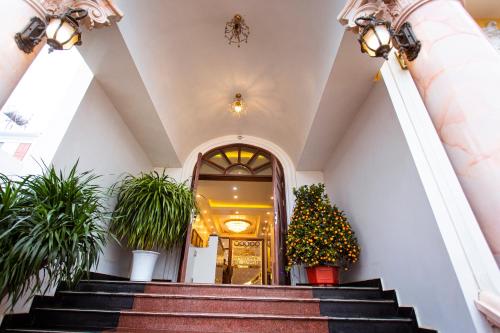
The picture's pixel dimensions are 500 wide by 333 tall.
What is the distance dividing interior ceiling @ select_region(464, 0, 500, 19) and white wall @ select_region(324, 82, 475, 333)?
1010 millimetres

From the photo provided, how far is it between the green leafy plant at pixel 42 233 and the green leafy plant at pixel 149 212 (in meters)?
1.16

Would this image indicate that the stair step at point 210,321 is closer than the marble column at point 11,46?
No

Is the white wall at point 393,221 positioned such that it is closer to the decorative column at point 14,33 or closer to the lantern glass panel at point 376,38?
the lantern glass panel at point 376,38

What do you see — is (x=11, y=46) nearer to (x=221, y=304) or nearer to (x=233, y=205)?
(x=221, y=304)

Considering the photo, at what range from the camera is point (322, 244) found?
2.96 m

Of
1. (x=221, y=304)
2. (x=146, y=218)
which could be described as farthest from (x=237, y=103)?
(x=221, y=304)

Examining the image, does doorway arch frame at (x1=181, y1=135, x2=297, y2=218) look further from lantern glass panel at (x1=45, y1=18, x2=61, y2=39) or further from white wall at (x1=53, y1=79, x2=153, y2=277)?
lantern glass panel at (x1=45, y1=18, x2=61, y2=39)

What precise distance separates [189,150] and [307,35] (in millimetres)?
2901

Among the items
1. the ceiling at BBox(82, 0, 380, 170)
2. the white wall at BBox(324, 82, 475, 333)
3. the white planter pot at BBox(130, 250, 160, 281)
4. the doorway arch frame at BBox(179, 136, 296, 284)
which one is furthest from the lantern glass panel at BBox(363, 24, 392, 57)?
the white planter pot at BBox(130, 250, 160, 281)

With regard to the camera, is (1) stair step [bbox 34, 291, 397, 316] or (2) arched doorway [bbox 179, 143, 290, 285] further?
(2) arched doorway [bbox 179, 143, 290, 285]

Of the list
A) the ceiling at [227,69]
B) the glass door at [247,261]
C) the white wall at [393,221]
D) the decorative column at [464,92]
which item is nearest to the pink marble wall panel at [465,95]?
the decorative column at [464,92]

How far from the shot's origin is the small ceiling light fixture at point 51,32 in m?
1.49

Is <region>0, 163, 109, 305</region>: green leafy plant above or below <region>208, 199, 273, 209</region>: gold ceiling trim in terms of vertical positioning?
below

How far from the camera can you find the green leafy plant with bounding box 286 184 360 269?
2902mm
